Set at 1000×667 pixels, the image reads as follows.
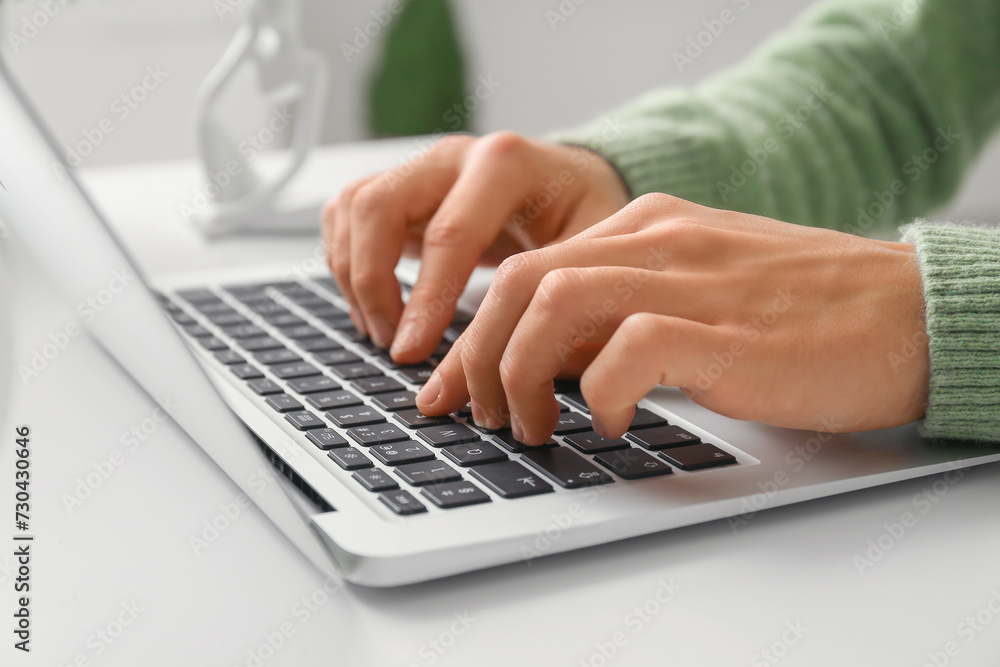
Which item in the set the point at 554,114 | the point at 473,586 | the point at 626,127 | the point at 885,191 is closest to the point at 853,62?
the point at 885,191

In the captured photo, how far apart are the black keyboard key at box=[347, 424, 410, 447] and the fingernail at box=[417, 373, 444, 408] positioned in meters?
0.02

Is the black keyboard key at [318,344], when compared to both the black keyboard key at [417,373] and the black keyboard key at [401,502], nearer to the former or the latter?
the black keyboard key at [417,373]

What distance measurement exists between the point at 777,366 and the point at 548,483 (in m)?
0.12

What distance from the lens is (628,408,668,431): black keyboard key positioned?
437 millimetres

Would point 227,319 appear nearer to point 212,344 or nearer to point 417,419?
point 212,344

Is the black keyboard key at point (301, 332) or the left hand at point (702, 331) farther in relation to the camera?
the black keyboard key at point (301, 332)

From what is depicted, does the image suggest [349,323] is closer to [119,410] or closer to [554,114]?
[119,410]

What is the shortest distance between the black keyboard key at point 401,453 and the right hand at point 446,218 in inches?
5.6

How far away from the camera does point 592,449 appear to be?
41 cm
